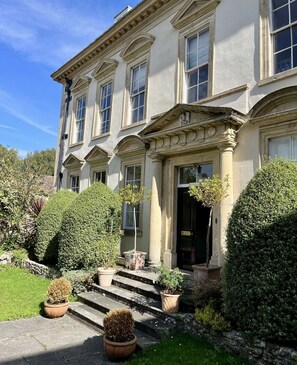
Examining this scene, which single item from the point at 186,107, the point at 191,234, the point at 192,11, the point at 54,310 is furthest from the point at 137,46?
the point at 54,310

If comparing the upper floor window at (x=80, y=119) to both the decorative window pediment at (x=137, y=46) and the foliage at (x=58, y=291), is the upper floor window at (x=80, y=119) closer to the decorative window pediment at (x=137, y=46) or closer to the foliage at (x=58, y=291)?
the decorative window pediment at (x=137, y=46)

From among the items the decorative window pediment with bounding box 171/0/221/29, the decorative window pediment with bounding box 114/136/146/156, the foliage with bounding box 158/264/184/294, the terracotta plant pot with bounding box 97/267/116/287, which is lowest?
the terracotta plant pot with bounding box 97/267/116/287

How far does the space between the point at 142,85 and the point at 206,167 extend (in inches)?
177

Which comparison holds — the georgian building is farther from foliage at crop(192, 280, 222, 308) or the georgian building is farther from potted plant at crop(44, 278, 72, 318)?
potted plant at crop(44, 278, 72, 318)

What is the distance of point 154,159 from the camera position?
936 cm

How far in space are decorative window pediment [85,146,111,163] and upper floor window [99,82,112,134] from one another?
97cm

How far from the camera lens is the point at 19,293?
8.01m

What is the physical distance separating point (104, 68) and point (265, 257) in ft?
36.5

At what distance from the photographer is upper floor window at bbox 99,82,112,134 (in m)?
12.8

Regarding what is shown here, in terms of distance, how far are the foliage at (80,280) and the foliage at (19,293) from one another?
0.77 meters

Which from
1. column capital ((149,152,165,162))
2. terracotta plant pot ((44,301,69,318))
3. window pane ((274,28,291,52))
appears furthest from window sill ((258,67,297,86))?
terracotta plant pot ((44,301,69,318))

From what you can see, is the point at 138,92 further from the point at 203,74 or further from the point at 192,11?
the point at 192,11

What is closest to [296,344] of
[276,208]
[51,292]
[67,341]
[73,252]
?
[276,208]

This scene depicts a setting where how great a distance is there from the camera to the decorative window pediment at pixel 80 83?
1420cm
